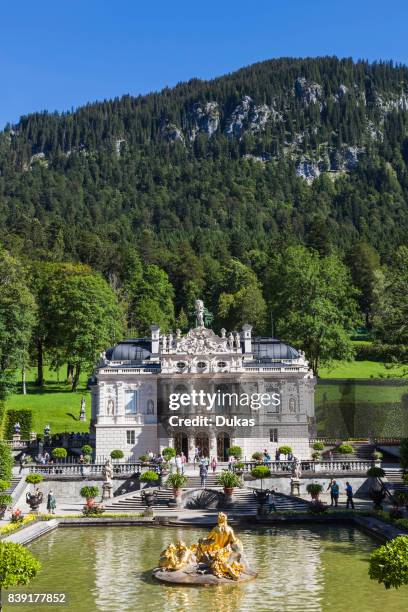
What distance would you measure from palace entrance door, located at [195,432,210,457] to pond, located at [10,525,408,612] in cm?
2162

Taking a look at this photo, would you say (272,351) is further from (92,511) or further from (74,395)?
(92,511)

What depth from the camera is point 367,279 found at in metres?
126

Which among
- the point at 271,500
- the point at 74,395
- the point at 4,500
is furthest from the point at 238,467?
the point at 74,395

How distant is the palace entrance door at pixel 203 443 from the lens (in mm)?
62719

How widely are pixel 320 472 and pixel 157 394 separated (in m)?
16.8

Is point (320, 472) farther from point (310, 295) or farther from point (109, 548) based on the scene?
point (310, 295)

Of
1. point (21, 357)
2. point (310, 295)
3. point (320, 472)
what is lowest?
point (320, 472)

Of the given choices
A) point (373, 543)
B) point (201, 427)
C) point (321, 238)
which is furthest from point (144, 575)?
point (321, 238)

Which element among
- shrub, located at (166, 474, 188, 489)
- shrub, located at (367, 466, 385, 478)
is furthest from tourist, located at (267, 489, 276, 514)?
shrub, located at (367, 466, 385, 478)

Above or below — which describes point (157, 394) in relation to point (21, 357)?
below

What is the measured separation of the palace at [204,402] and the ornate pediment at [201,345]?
8cm

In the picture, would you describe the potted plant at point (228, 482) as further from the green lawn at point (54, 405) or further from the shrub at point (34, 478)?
the green lawn at point (54, 405)

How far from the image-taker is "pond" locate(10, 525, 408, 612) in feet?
82.1

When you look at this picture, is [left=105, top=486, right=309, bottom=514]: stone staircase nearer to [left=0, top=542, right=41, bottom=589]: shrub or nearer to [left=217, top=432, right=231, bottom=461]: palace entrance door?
[left=217, top=432, right=231, bottom=461]: palace entrance door
